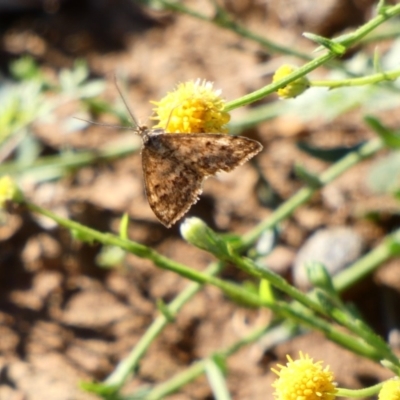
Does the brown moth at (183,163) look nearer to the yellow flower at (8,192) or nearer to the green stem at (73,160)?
the yellow flower at (8,192)

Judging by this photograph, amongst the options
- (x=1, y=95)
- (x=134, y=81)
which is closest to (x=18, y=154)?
(x=1, y=95)

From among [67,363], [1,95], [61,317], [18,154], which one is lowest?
Result: [67,363]

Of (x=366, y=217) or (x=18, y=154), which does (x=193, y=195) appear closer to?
(x=366, y=217)

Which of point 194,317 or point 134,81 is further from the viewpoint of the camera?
point 134,81

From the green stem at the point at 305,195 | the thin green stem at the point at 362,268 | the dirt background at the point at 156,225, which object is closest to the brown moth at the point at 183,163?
the green stem at the point at 305,195

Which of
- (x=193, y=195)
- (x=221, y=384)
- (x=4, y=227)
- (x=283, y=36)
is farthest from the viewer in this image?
(x=283, y=36)

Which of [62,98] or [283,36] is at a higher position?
[283,36]
